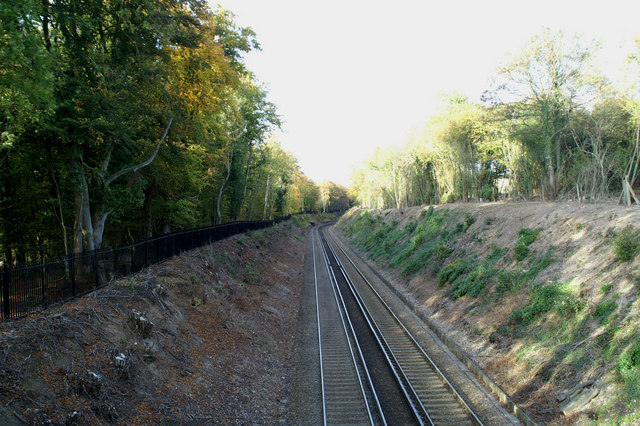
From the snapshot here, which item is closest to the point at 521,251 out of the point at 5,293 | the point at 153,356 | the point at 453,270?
the point at 453,270

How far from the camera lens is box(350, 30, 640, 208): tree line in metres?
21.1

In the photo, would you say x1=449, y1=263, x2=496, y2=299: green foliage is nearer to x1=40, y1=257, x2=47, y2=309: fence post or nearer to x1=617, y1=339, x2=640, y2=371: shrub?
x1=617, y1=339, x2=640, y2=371: shrub

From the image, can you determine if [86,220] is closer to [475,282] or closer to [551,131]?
[475,282]

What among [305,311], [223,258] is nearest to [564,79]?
[305,311]

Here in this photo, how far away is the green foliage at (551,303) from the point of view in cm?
1057

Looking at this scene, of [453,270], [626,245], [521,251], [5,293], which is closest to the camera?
[5,293]

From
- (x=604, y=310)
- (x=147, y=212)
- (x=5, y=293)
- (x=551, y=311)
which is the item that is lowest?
(x=551, y=311)

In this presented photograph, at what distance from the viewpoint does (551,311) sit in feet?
36.5

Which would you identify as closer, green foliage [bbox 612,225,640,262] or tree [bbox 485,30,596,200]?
green foliage [bbox 612,225,640,262]


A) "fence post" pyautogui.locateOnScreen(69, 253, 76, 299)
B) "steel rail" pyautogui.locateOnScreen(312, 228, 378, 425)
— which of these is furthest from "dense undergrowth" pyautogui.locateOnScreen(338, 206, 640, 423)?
"fence post" pyautogui.locateOnScreen(69, 253, 76, 299)

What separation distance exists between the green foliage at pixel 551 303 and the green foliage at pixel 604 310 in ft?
1.70

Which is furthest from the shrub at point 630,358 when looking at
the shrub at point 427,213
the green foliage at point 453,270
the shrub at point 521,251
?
the shrub at point 427,213

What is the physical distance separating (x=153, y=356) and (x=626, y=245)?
1348 cm

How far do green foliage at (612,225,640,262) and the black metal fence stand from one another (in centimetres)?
1540
